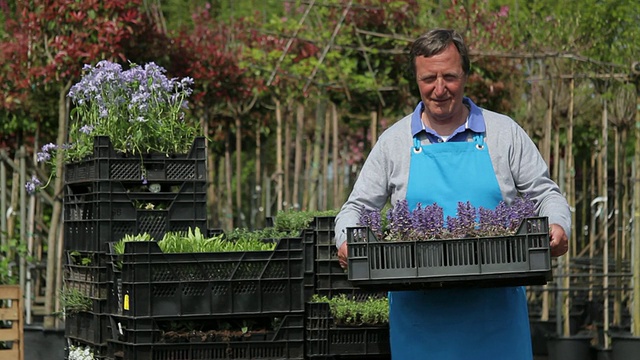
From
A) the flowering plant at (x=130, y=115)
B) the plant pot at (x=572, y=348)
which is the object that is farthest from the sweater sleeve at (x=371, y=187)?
the plant pot at (x=572, y=348)

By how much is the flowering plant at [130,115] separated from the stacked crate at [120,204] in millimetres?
113

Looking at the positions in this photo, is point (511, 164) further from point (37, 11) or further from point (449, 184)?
point (37, 11)

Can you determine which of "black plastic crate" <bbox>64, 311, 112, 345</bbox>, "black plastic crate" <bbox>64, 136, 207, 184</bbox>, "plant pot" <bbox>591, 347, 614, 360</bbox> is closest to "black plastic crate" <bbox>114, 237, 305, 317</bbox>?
"black plastic crate" <bbox>64, 311, 112, 345</bbox>

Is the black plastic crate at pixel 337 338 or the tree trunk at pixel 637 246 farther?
the tree trunk at pixel 637 246

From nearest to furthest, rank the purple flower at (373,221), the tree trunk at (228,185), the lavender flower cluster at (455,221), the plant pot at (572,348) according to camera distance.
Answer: the lavender flower cluster at (455,221) → the purple flower at (373,221) → the plant pot at (572,348) → the tree trunk at (228,185)

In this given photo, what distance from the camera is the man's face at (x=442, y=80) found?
338cm

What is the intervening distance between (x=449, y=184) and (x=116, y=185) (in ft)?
8.73

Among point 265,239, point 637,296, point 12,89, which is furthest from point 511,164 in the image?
point 12,89

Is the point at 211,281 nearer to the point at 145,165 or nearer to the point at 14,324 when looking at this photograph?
the point at 145,165

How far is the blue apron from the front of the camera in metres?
3.40

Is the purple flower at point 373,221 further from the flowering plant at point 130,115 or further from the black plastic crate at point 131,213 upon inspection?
the flowering plant at point 130,115

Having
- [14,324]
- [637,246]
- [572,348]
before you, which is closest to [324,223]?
[14,324]

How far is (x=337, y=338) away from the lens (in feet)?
18.0

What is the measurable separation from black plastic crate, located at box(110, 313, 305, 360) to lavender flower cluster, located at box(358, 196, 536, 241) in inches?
74.3
